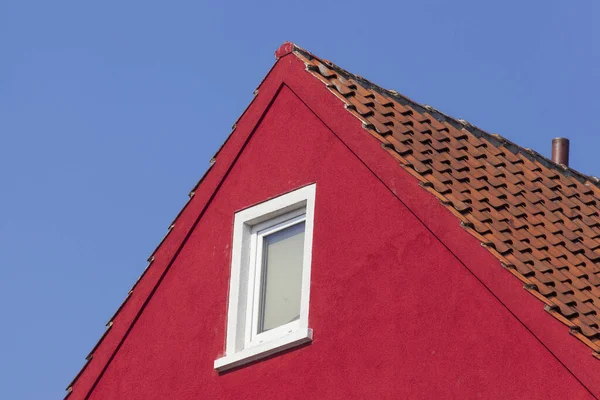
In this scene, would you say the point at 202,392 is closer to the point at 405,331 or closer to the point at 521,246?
the point at 405,331

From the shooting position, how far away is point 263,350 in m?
15.8

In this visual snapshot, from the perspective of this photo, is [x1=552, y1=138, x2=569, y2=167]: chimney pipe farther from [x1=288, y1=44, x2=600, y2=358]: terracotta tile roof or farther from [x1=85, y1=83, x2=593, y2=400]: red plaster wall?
[x1=85, y1=83, x2=593, y2=400]: red plaster wall

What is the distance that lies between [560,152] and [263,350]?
17.8ft

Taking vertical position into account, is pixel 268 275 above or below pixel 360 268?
above

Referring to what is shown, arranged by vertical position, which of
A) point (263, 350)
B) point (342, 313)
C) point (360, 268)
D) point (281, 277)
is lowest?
point (263, 350)

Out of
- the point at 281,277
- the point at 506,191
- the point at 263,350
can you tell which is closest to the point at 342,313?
the point at 263,350

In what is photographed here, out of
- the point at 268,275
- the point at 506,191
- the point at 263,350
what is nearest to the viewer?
the point at 263,350

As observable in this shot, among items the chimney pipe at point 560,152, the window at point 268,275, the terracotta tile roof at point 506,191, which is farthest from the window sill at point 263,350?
the chimney pipe at point 560,152

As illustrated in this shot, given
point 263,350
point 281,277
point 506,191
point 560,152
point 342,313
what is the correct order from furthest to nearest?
point 560,152, point 281,277, point 506,191, point 263,350, point 342,313

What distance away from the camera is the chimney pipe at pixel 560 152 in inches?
776

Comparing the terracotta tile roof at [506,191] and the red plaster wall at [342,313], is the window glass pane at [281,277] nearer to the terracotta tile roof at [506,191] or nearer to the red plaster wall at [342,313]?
the red plaster wall at [342,313]

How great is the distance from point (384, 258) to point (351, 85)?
2.48m

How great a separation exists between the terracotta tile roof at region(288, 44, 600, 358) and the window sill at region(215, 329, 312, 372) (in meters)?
1.77

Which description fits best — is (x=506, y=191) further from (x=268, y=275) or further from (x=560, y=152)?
(x=560, y=152)
